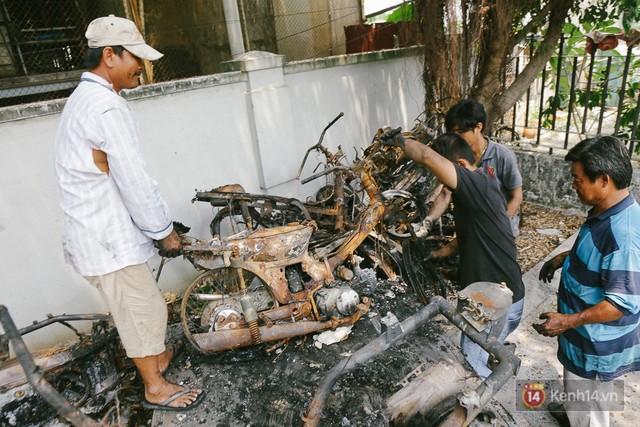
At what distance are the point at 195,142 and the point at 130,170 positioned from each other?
7.65 ft

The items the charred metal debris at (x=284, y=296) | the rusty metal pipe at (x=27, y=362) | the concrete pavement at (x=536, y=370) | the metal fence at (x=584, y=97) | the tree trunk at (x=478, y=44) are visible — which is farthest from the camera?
the metal fence at (x=584, y=97)

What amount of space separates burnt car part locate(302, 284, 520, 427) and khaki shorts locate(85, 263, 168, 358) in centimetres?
138

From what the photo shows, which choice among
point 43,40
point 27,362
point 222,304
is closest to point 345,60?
point 222,304

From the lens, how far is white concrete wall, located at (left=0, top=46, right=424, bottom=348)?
3539 millimetres

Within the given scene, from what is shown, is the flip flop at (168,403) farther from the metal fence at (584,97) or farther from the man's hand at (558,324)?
the metal fence at (584,97)

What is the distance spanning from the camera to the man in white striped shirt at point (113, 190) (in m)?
2.31

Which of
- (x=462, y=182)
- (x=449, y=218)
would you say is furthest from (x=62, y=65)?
(x=462, y=182)

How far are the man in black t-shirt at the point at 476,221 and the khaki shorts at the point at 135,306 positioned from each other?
196cm

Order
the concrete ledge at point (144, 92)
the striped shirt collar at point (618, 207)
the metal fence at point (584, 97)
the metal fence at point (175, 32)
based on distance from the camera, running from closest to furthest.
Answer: the striped shirt collar at point (618, 207) < the concrete ledge at point (144, 92) < the metal fence at point (584, 97) < the metal fence at point (175, 32)

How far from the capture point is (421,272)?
432 cm

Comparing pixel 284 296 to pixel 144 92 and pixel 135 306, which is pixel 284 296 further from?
pixel 144 92

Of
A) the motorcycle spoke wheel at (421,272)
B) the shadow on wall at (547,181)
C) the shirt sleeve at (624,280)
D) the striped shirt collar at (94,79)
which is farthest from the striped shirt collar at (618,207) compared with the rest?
the shadow on wall at (547,181)

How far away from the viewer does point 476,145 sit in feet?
11.7

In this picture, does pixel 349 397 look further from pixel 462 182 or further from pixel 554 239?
pixel 554 239
